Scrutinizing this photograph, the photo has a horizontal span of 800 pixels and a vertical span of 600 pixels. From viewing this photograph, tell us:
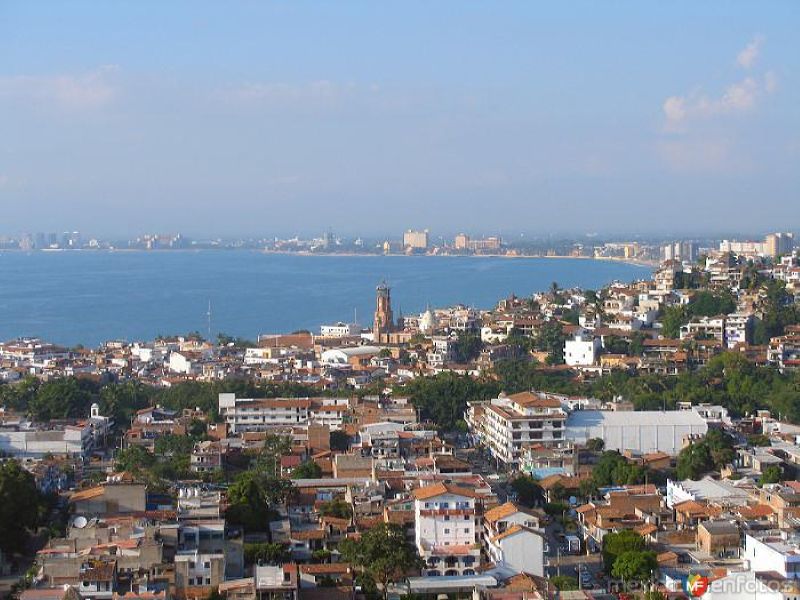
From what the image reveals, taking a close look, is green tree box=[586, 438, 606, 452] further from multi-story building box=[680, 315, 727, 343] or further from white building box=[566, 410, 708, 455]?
multi-story building box=[680, 315, 727, 343]

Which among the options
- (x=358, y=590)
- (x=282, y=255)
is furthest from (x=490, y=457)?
(x=282, y=255)

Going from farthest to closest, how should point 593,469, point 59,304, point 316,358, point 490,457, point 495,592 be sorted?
point 59,304 < point 316,358 < point 490,457 < point 593,469 < point 495,592

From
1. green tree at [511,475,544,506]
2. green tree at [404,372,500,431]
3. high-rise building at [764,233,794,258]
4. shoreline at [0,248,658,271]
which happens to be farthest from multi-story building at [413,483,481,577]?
shoreline at [0,248,658,271]

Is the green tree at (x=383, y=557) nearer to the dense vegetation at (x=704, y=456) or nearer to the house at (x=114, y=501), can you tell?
the house at (x=114, y=501)

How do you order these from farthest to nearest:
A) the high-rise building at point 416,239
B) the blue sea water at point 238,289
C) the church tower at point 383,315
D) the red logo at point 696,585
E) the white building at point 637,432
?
the high-rise building at point 416,239
the blue sea water at point 238,289
the church tower at point 383,315
the white building at point 637,432
the red logo at point 696,585

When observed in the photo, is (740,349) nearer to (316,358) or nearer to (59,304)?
(316,358)

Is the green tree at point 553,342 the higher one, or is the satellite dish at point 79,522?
the satellite dish at point 79,522

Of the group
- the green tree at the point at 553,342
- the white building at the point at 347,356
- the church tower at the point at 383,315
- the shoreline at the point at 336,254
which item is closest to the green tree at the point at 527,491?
the green tree at the point at 553,342
